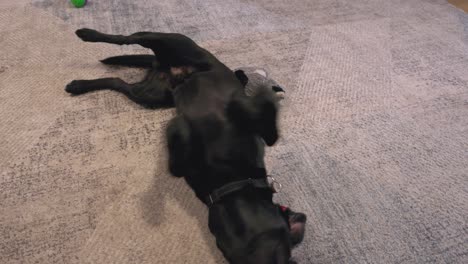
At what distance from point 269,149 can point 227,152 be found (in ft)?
1.04

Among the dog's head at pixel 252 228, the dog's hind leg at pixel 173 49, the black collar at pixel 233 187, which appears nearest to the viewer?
the dog's head at pixel 252 228

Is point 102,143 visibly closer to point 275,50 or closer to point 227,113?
point 227,113

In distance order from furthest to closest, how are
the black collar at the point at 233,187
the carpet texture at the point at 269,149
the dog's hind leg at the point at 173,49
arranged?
1. the dog's hind leg at the point at 173,49
2. the carpet texture at the point at 269,149
3. the black collar at the point at 233,187

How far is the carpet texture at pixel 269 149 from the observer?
3.58ft

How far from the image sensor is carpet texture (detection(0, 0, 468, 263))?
1.09 metres

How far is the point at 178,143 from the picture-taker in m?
0.95

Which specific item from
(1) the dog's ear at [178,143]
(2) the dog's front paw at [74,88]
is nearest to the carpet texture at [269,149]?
(2) the dog's front paw at [74,88]

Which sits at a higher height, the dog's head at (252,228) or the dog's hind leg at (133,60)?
the dog's head at (252,228)

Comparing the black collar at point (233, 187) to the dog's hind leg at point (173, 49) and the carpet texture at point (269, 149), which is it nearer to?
the carpet texture at point (269, 149)

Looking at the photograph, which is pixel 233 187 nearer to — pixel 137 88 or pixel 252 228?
pixel 252 228

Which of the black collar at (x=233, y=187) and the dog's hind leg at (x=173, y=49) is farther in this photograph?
the dog's hind leg at (x=173, y=49)

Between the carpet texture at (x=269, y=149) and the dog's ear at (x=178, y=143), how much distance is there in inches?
9.9

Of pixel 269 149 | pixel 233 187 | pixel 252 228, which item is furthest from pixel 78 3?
pixel 252 228

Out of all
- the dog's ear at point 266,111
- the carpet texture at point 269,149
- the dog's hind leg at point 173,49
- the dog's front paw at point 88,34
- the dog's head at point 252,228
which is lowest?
the carpet texture at point 269,149
